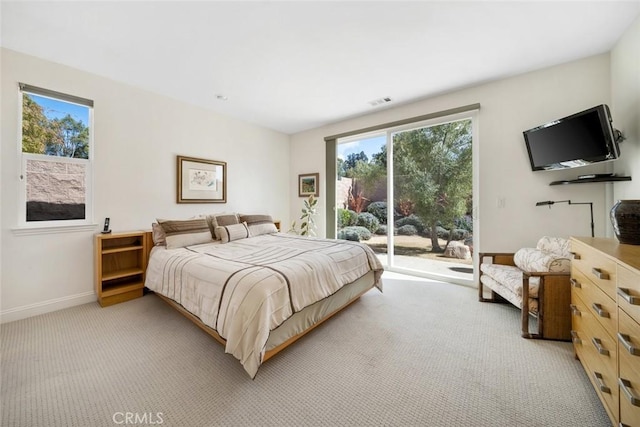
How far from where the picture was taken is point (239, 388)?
1.52 meters

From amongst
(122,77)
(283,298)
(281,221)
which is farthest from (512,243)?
(122,77)

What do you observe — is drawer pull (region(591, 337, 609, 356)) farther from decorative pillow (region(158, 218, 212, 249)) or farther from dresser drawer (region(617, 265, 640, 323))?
decorative pillow (region(158, 218, 212, 249))

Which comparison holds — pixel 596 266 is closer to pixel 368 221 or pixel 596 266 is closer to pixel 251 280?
pixel 251 280

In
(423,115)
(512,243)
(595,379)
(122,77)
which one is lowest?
(595,379)

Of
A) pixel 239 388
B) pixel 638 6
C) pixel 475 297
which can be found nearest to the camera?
pixel 239 388

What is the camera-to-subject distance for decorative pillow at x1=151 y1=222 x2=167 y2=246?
2994 millimetres

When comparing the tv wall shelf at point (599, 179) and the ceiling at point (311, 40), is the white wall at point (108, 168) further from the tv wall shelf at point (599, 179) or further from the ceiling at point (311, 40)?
the tv wall shelf at point (599, 179)

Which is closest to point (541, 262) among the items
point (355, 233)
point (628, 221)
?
point (628, 221)

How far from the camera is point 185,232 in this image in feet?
9.97

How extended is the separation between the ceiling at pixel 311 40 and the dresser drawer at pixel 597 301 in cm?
211

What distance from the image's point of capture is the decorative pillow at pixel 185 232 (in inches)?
115

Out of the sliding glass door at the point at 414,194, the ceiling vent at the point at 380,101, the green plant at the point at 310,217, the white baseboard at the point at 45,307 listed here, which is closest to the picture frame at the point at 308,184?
the green plant at the point at 310,217

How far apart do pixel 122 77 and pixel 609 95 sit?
5511 millimetres

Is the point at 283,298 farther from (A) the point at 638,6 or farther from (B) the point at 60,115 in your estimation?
(A) the point at 638,6
